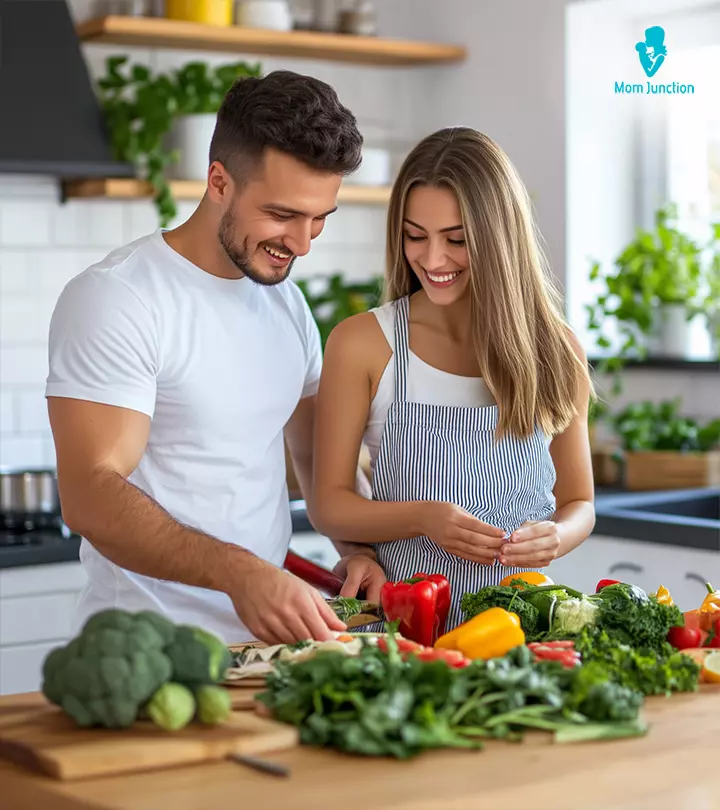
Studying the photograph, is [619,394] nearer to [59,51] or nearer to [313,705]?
[59,51]

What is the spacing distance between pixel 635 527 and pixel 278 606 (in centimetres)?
176

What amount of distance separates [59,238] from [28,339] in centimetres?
31

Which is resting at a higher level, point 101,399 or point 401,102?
point 401,102

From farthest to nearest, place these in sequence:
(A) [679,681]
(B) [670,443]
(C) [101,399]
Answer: (B) [670,443] → (C) [101,399] → (A) [679,681]

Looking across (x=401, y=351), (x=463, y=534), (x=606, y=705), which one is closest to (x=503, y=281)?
(x=401, y=351)

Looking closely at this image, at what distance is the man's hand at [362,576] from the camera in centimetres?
234

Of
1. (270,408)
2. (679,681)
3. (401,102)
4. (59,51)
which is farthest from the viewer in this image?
(401,102)

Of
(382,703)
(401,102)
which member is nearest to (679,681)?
(382,703)

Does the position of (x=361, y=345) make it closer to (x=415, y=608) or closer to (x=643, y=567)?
(x=415, y=608)

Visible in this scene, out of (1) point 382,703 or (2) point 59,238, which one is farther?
(2) point 59,238

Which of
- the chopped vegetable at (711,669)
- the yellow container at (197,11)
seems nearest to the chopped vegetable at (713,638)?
the chopped vegetable at (711,669)

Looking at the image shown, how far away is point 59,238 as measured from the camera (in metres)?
3.94

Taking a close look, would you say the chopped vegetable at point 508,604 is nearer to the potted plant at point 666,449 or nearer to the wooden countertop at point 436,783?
the wooden countertop at point 436,783

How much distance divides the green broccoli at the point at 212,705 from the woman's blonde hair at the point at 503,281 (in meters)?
1.00
